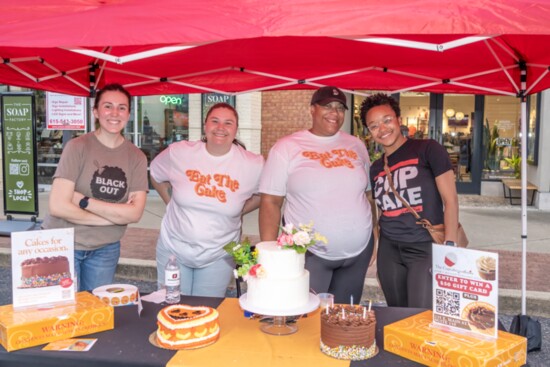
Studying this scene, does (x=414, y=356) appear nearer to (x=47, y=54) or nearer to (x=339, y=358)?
(x=339, y=358)

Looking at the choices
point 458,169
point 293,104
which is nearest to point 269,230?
point 293,104

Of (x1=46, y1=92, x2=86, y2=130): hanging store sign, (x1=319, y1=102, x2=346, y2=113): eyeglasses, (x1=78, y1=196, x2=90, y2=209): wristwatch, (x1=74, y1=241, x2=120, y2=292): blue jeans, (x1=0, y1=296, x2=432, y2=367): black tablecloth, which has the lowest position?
(x1=0, y1=296, x2=432, y2=367): black tablecloth

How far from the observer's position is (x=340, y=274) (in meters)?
3.53

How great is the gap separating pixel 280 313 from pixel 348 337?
1.00ft

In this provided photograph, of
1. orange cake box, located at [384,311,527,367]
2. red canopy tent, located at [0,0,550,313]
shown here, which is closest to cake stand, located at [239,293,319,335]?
orange cake box, located at [384,311,527,367]

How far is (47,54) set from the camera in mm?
4219

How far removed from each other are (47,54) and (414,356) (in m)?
3.49

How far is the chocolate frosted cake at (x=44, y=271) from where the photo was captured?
2.54m

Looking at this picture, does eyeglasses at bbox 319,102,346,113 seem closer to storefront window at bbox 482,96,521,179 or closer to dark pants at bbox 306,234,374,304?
dark pants at bbox 306,234,374,304

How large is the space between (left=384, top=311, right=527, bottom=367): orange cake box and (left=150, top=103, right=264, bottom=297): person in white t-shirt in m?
1.35

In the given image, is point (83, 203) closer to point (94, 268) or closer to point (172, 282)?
point (94, 268)

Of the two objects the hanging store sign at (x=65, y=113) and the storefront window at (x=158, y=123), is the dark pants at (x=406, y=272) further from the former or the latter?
the storefront window at (x=158, y=123)

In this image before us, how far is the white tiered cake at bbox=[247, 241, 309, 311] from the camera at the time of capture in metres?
2.36

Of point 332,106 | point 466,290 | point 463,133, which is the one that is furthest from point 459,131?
point 466,290
